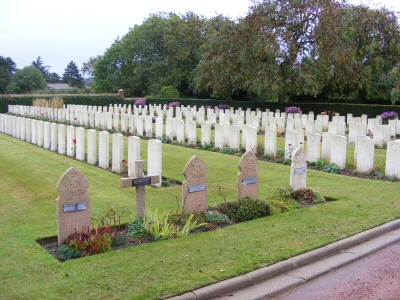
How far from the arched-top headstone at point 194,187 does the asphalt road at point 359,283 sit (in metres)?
2.38

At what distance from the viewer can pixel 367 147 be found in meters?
11.2

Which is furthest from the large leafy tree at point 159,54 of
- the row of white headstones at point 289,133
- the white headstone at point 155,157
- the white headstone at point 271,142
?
the white headstone at point 155,157

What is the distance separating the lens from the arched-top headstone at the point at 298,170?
8430 millimetres

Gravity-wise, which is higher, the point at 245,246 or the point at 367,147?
the point at 367,147

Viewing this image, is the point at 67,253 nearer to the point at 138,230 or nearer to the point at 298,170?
the point at 138,230

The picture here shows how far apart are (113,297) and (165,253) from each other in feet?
4.12

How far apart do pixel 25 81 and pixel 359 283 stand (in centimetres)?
6319

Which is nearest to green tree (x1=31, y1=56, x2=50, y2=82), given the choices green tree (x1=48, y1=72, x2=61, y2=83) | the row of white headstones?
green tree (x1=48, y1=72, x2=61, y2=83)

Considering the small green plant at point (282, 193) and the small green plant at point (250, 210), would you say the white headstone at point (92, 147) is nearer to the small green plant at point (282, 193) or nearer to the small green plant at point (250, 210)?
the small green plant at point (282, 193)

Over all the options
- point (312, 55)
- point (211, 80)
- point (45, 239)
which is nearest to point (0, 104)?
point (211, 80)

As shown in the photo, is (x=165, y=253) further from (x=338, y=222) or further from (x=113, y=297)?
(x=338, y=222)

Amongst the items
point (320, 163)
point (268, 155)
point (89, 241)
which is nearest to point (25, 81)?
point (268, 155)

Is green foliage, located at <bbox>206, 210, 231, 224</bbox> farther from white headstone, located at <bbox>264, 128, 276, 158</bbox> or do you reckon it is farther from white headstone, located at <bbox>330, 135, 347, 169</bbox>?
white headstone, located at <bbox>264, 128, 276, 158</bbox>

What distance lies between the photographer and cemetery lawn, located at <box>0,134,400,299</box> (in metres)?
4.73
